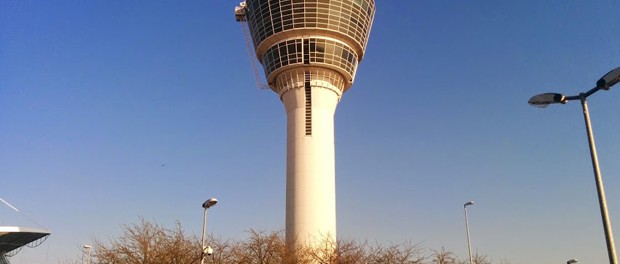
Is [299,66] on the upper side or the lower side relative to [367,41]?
lower

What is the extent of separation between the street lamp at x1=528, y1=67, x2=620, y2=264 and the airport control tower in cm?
3825

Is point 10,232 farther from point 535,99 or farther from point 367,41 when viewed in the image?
point 535,99

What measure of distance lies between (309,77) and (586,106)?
41.9 m

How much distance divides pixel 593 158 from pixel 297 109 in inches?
1676

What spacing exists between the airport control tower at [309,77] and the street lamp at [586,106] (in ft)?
125

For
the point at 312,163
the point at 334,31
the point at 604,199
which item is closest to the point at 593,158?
the point at 604,199

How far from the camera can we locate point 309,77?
5759 centimetres

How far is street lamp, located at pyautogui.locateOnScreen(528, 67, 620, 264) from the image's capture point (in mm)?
15255

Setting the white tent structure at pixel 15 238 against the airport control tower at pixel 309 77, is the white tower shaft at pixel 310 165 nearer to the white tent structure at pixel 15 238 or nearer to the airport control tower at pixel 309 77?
the airport control tower at pixel 309 77

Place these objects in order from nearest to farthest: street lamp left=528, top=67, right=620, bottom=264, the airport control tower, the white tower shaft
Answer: street lamp left=528, top=67, right=620, bottom=264 → the white tower shaft → the airport control tower

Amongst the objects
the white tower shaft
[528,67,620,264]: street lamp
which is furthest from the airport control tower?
[528,67,620,264]: street lamp

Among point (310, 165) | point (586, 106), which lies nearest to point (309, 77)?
point (310, 165)

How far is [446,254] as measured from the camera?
44250 millimetres

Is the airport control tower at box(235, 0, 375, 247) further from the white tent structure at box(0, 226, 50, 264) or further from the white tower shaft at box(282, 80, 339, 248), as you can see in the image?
the white tent structure at box(0, 226, 50, 264)
